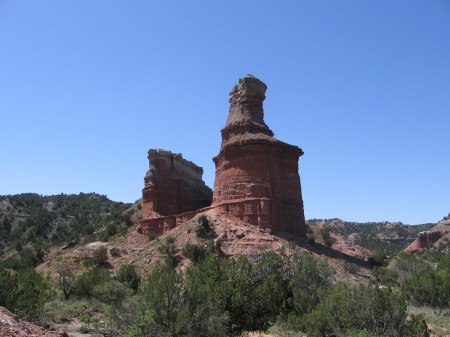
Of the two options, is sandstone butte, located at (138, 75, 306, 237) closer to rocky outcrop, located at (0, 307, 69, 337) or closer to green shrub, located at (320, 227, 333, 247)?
green shrub, located at (320, 227, 333, 247)

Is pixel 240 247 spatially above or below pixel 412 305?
above

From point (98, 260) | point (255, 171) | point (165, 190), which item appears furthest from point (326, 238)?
point (98, 260)

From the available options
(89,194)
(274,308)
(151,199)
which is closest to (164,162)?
(151,199)

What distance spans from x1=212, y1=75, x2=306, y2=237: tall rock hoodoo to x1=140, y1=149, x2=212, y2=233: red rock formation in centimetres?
1087

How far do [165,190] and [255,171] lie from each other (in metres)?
17.1

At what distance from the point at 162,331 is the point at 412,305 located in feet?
71.7

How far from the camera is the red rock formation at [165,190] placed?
54606 mm

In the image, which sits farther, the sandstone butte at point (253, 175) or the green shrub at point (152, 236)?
the green shrub at point (152, 236)

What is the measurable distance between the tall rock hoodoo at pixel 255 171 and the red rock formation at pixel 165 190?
35.7ft

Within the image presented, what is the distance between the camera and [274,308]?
21516mm

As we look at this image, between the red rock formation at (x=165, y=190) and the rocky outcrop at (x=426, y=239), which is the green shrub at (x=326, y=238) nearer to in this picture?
the red rock formation at (x=165, y=190)

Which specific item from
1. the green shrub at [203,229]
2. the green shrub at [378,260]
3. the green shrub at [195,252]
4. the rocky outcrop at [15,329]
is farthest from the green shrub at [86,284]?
the green shrub at [378,260]

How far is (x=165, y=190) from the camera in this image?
182ft

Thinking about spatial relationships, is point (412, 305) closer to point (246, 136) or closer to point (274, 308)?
point (274, 308)
